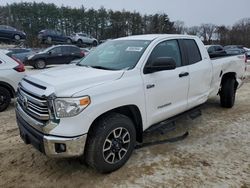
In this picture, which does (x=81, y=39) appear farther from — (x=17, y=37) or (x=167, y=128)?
(x=167, y=128)

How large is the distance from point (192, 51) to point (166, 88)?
1327 millimetres

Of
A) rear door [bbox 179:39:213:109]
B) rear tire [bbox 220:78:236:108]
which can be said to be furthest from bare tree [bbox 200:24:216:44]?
rear door [bbox 179:39:213:109]

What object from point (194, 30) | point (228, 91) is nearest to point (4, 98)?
point (228, 91)

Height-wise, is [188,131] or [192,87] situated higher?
[192,87]

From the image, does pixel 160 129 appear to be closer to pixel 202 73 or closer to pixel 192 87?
pixel 192 87

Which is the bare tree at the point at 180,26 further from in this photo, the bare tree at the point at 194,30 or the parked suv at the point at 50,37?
the parked suv at the point at 50,37

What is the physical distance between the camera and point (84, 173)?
3.62m

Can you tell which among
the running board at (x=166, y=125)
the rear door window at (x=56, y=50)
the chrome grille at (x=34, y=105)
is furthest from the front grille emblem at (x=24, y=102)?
the rear door window at (x=56, y=50)

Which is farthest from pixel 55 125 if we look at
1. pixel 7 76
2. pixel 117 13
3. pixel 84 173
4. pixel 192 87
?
pixel 117 13

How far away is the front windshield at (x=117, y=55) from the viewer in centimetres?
399

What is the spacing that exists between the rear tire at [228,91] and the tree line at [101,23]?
53726 mm

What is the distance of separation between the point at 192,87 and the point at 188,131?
0.95 metres

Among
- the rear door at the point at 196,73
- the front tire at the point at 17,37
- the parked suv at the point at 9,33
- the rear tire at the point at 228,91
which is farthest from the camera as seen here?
the front tire at the point at 17,37

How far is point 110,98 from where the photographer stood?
3336mm
